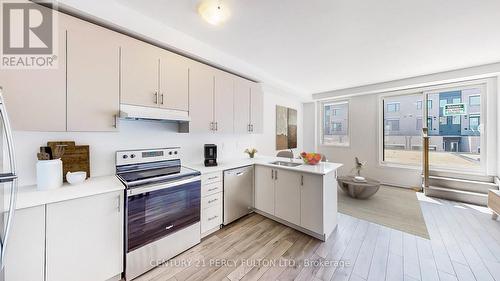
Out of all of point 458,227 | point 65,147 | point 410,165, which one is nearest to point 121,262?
point 65,147

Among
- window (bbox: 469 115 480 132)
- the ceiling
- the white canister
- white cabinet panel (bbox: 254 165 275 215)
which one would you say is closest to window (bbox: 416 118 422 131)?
window (bbox: 469 115 480 132)

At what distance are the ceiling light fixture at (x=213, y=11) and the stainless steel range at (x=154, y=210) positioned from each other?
1.68m

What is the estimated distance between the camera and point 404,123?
14.6 ft

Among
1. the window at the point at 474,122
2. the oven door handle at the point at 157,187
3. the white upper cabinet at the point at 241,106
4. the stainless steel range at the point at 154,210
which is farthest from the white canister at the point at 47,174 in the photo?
the window at the point at 474,122

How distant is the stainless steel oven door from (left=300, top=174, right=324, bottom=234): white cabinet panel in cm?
135

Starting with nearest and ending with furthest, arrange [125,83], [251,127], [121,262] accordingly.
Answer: [121,262], [125,83], [251,127]

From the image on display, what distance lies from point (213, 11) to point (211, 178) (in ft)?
6.25

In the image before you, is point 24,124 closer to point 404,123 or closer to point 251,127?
point 251,127

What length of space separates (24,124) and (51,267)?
3.64 feet

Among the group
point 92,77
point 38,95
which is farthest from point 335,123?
point 38,95

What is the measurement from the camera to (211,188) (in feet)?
7.71

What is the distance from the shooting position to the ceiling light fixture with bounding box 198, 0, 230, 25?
1.70 meters

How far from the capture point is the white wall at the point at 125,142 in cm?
159

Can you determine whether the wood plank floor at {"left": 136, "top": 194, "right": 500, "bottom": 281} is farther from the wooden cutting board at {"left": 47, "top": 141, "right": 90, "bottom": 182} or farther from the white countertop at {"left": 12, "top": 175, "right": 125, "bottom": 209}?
the wooden cutting board at {"left": 47, "top": 141, "right": 90, "bottom": 182}
